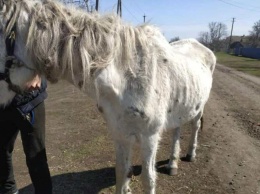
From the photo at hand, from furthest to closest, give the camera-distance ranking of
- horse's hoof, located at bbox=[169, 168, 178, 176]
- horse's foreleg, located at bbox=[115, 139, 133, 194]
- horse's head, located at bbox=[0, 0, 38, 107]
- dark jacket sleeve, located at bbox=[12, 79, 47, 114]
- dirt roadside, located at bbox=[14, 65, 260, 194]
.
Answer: horse's hoof, located at bbox=[169, 168, 178, 176]
dirt roadside, located at bbox=[14, 65, 260, 194]
horse's foreleg, located at bbox=[115, 139, 133, 194]
dark jacket sleeve, located at bbox=[12, 79, 47, 114]
horse's head, located at bbox=[0, 0, 38, 107]

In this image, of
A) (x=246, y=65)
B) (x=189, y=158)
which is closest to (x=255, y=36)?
(x=246, y=65)

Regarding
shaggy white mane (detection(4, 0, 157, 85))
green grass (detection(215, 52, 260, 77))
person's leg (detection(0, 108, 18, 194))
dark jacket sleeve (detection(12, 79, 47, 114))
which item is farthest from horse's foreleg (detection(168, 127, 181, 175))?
green grass (detection(215, 52, 260, 77))

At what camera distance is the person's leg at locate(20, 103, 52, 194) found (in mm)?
2977

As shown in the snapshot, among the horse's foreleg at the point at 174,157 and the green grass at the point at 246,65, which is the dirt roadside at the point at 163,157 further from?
the green grass at the point at 246,65

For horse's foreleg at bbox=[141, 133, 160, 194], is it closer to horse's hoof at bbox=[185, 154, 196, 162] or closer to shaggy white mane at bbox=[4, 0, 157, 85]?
shaggy white mane at bbox=[4, 0, 157, 85]

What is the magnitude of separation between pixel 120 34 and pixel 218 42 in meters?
104

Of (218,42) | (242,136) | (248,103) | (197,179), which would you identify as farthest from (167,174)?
(218,42)

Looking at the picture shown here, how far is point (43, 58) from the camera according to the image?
200 centimetres

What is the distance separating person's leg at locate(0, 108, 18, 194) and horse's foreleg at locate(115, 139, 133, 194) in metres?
1.03

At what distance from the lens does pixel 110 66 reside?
2.39 meters

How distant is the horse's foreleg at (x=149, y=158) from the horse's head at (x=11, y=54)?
1.22 m

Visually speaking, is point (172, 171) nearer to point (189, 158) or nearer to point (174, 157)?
point (174, 157)

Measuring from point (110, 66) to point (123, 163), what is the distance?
3.91ft

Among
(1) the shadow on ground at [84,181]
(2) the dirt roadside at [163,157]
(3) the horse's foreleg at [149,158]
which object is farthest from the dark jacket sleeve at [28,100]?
(1) the shadow on ground at [84,181]
